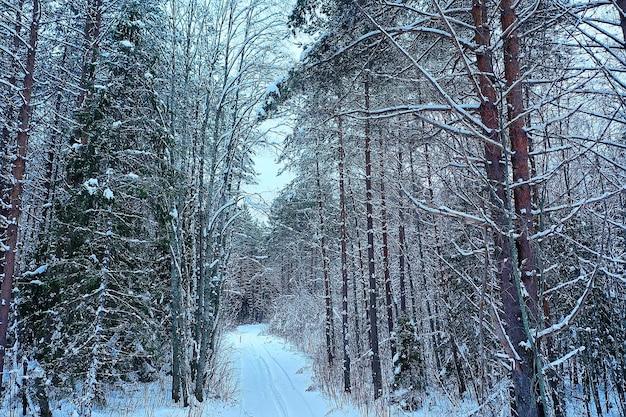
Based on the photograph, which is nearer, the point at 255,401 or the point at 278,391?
the point at 255,401

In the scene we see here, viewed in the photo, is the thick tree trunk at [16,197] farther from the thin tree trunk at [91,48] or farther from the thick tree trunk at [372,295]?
the thick tree trunk at [372,295]

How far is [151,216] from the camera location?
10.1 m

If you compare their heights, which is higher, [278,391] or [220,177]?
[220,177]

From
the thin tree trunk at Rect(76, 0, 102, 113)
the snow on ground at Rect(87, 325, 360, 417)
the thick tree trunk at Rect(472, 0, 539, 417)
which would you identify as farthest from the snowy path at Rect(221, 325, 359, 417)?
the thin tree trunk at Rect(76, 0, 102, 113)

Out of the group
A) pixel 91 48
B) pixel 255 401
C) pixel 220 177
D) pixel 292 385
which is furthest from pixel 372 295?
pixel 91 48

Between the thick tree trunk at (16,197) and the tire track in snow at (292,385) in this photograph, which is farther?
the tire track in snow at (292,385)

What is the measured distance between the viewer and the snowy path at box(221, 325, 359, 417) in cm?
A: 904

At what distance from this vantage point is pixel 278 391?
451 inches

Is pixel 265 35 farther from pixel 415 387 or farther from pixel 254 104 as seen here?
pixel 415 387

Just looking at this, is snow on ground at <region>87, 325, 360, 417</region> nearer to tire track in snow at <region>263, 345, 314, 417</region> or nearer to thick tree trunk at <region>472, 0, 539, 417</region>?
tire track in snow at <region>263, 345, 314, 417</region>

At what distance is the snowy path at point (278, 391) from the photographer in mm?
9039

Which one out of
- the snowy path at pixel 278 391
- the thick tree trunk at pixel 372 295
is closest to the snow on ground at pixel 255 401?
the snowy path at pixel 278 391

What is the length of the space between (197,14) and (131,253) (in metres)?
7.36

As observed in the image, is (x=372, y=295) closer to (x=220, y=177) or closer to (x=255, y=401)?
(x=255, y=401)
